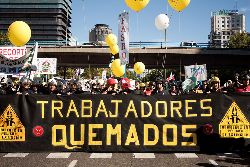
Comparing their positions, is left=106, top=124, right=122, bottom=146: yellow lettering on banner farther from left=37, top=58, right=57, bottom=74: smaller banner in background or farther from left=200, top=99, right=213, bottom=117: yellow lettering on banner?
left=37, top=58, right=57, bottom=74: smaller banner in background

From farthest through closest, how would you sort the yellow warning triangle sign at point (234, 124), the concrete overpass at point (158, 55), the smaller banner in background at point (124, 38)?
the concrete overpass at point (158, 55), the smaller banner in background at point (124, 38), the yellow warning triangle sign at point (234, 124)

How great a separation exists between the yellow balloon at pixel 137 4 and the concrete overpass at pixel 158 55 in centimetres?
3799

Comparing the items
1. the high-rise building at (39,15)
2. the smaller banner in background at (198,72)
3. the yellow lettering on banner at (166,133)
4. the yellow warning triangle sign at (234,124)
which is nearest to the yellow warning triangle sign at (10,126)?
the yellow lettering on banner at (166,133)

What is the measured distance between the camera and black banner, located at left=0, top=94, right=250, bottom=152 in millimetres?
9141

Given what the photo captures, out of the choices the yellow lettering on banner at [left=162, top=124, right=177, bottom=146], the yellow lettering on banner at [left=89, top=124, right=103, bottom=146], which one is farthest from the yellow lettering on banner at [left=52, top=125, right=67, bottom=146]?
the yellow lettering on banner at [left=162, top=124, right=177, bottom=146]

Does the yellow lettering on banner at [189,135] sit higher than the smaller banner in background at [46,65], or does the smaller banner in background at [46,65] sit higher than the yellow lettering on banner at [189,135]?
the smaller banner in background at [46,65]

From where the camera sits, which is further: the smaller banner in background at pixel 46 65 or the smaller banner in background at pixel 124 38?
the smaller banner in background at pixel 46 65

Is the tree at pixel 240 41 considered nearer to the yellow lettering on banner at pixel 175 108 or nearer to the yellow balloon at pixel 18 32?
the yellow balloon at pixel 18 32

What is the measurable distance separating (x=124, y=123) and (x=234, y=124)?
105 inches

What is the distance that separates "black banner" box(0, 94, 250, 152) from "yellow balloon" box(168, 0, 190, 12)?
18.8 ft

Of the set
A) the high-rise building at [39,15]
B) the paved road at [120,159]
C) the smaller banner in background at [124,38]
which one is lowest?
the paved road at [120,159]

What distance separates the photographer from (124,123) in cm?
923

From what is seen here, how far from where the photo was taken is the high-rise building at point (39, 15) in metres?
176

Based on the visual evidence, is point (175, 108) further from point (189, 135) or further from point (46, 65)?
point (46, 65)
